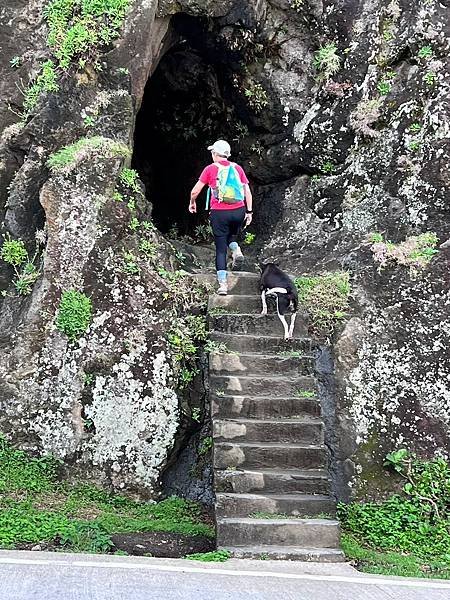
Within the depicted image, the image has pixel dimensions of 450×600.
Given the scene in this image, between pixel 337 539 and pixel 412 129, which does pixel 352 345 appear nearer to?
pixel 337 539

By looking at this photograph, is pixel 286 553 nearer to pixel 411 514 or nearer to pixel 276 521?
pixel 276 521

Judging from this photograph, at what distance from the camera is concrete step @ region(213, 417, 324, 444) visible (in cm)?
661

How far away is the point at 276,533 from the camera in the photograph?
573 cm

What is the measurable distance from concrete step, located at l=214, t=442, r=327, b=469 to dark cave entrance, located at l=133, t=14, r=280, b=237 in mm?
6289

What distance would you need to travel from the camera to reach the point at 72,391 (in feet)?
23.9

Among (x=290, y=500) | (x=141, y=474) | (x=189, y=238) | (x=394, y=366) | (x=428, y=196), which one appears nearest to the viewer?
(x=290, y=500)

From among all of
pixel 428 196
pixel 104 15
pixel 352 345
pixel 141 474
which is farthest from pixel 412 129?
pixel 141 474

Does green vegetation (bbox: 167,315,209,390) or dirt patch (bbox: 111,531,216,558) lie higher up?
green vegetation (bbox: 167,315,209,390)

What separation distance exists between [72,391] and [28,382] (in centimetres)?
53

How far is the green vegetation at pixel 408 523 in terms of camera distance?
6060 millimetres

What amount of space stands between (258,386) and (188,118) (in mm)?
7840

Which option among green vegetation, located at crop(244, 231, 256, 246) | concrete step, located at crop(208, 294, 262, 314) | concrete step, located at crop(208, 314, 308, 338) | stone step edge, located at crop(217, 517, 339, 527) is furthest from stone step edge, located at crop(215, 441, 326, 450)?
green vegetation, located at crop(244, 231, 256, 246)

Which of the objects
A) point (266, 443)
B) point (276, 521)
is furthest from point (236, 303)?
point (276, 521)

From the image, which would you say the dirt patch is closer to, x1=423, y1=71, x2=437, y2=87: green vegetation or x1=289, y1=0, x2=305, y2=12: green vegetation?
x1=423, y1=71, x2=437, y2=87: green vegetation
